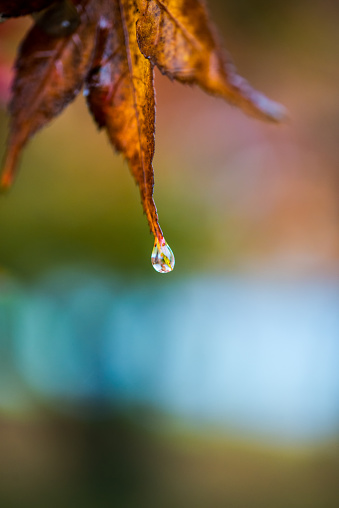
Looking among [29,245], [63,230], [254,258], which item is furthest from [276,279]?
[29,245]

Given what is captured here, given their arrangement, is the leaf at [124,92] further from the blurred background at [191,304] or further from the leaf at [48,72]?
the blurred background at [191,304]

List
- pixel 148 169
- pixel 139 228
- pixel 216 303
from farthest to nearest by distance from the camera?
pixel 216 303 < pixel 139 228 < pixel 148 169

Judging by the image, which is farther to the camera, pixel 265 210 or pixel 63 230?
pixel 265 210

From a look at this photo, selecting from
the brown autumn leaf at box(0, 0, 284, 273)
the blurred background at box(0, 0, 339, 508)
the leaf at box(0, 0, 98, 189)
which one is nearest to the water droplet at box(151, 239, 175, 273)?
the brown autumn leaf at box(0, 0, 284, 273)

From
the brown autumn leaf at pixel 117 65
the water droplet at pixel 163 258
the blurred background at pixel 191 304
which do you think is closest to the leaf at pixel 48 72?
the brown autumn leaf at pixel 117 65

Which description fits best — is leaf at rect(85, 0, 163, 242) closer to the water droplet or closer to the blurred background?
the water droplet

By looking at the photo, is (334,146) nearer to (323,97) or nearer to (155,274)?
(323,97)
